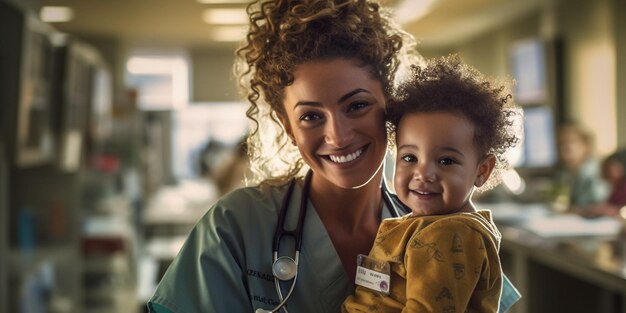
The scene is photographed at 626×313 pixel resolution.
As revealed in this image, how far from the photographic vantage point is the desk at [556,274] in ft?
9.34

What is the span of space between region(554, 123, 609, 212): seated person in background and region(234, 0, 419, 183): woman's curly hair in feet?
11.8

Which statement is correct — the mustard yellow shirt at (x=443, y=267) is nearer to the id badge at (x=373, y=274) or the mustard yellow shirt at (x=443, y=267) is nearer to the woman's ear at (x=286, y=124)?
the id badge at (x=373, y=274)

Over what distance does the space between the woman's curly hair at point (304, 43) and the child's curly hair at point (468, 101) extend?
0.13m

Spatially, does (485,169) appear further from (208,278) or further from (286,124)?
(208,278)

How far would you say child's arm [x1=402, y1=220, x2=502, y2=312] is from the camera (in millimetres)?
1061

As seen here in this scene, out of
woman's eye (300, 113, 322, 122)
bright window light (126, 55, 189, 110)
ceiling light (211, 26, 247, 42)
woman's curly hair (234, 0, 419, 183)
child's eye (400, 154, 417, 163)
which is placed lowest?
child's eye (400, 154, 417, 163)

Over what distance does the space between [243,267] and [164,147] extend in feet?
24.5

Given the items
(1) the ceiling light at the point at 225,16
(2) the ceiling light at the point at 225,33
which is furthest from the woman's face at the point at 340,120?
(2) the ceiling light at the point at 225,33

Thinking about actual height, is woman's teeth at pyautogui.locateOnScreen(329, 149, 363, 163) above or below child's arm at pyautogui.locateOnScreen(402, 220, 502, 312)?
above

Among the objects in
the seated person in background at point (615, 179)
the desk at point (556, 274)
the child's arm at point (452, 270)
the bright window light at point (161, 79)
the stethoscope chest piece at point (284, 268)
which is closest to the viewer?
the child's arm at point (452, 270)

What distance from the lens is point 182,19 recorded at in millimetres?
8539

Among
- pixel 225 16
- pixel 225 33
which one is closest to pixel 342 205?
pixel 225 16

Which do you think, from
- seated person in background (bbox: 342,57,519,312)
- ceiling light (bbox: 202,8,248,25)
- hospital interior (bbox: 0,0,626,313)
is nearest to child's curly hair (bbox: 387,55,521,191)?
seated person in background (bbox: 342,57,519,312)

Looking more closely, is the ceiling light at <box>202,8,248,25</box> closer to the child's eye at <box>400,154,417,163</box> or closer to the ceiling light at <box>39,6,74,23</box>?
the ceiling light at <box>39,6,74,23</box>
